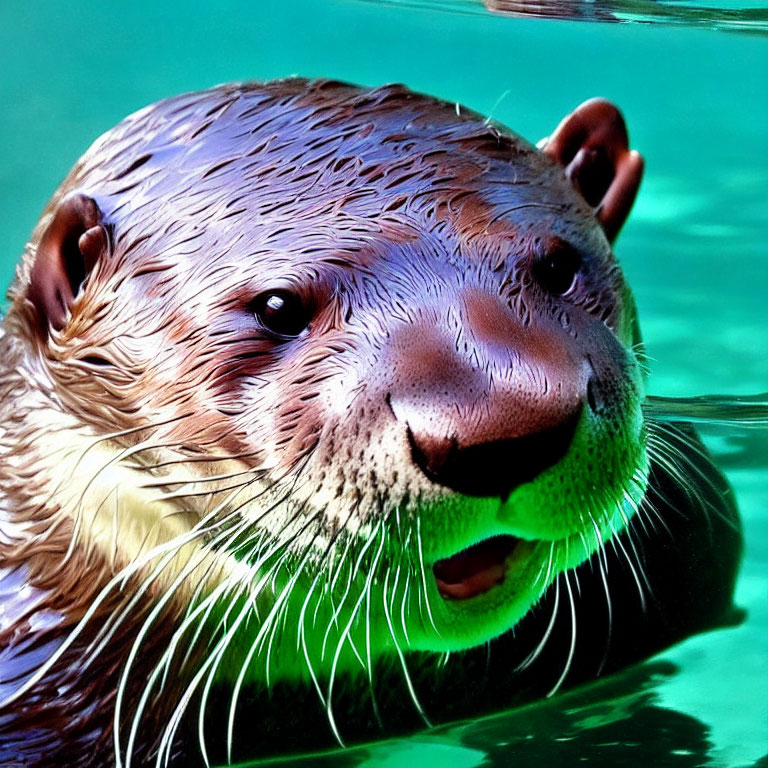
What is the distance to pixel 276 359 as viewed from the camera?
1.08m

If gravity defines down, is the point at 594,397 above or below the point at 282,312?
below

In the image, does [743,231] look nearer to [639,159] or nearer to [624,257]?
[624,257]

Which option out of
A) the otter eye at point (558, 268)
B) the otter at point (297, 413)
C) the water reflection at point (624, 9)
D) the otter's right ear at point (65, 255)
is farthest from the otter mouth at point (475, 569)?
the water reflection at point (624, 9)

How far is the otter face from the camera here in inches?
39.5

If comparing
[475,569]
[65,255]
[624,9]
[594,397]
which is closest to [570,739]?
[475,569]

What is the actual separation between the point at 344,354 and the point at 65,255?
0.38 metres

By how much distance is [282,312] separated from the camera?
3.57 ft

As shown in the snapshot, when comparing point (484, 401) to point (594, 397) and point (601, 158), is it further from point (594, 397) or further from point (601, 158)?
point (601, 158)

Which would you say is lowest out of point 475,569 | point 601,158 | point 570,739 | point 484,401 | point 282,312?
point 570,739

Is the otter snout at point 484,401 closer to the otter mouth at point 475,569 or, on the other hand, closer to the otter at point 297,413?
the otter at point 297,413

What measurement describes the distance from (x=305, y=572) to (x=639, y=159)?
0.68 meters

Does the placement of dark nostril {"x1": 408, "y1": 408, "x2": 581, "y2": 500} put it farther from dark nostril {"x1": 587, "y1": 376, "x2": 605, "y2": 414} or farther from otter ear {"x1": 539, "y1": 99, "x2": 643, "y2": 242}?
otter ear {"x1": 539, "y1": 99, "x2": 643, "y2": 242}

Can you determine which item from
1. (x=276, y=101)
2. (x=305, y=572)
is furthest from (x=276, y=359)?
(x=276, y=101)

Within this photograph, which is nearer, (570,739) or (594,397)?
(594,397)
